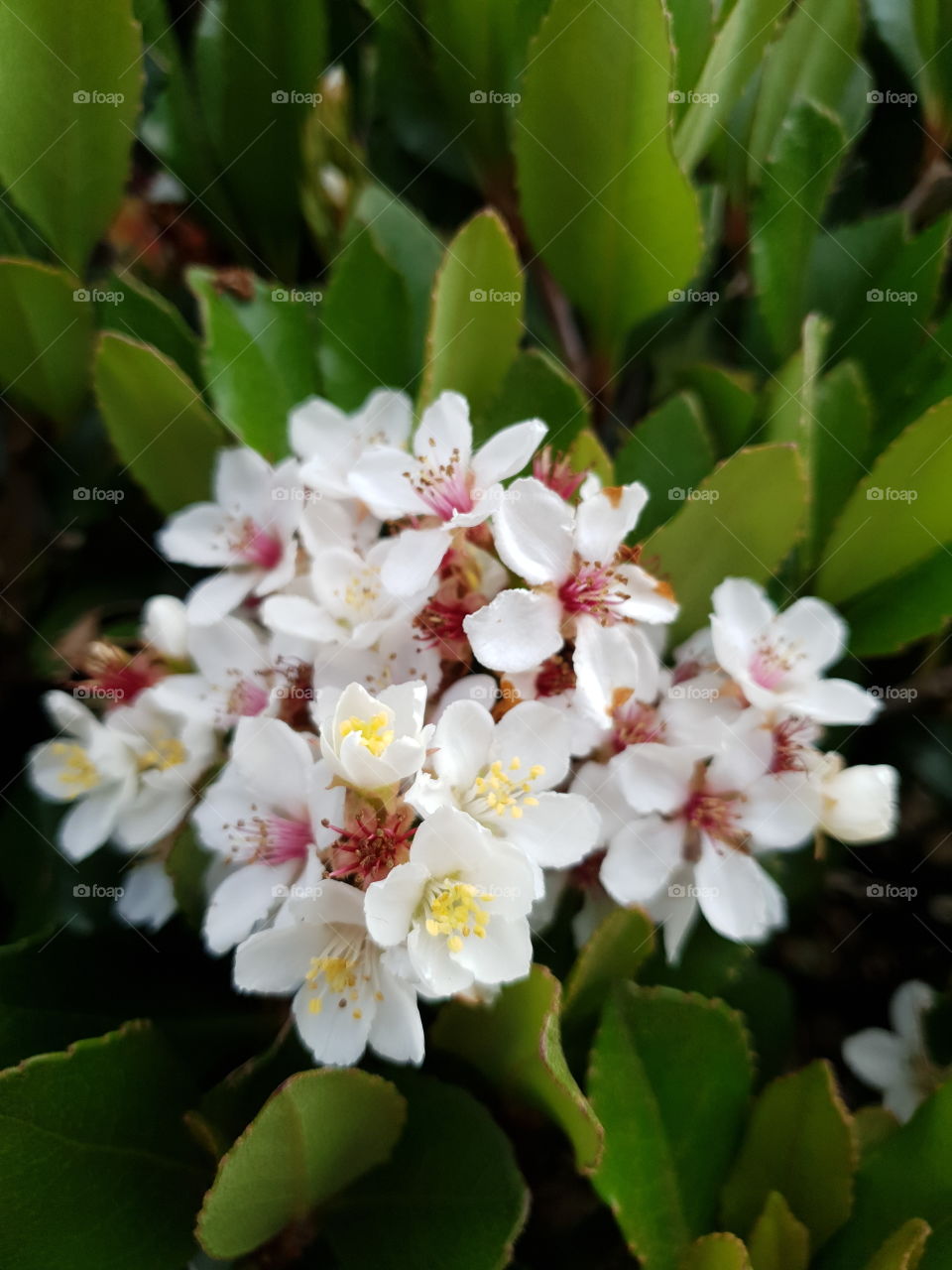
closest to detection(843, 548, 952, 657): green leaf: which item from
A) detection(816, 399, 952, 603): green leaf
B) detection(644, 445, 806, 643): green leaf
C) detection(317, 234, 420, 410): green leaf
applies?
detection(816, 399, 952, 603): green leaf

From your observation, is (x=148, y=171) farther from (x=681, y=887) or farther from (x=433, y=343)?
(x=681, y=887)

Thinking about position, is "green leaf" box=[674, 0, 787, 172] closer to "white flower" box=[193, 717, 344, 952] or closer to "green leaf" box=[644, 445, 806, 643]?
"green leaf" box=[644, 445, 806, 643]

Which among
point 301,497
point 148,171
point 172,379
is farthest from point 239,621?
point 148,171

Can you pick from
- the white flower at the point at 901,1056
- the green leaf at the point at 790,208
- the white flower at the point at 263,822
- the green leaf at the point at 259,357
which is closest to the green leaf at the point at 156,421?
the green leaf at the point at 259,357

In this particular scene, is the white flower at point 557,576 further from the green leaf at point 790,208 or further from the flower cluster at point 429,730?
the green leaf at point 790,208

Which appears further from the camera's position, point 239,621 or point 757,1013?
point 757,1013
